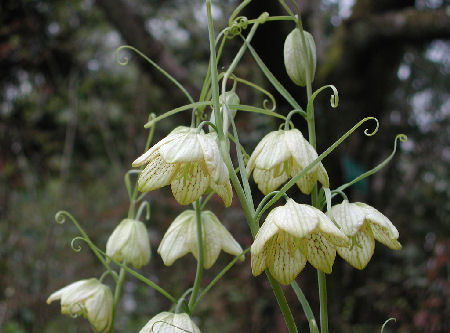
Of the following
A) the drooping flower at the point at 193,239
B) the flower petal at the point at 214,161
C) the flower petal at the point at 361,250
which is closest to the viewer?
the flower petal at the point at 214,161

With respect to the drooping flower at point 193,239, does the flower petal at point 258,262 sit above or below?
above

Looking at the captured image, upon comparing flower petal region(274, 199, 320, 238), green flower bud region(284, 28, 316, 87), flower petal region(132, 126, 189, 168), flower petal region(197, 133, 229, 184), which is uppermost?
green flower bud region(284, 28, 316, 87)

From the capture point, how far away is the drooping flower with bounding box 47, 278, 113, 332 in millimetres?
703

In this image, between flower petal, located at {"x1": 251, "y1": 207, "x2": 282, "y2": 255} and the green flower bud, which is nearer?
flower petal, located at {"x1": 251, "y1": 207, "x2": 282, "y2": 255}

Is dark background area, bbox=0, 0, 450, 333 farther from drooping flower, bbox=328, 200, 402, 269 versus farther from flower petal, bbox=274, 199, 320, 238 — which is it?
flower petal, bbox=274, 199, 320, 238

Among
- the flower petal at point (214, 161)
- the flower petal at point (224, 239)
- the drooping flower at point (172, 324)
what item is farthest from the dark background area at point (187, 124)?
the flower petal at point (214, 161)

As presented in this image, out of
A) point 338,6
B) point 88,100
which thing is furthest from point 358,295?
point 88,100

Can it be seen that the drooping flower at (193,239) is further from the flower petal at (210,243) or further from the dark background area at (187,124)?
the dark background area at (187,124)

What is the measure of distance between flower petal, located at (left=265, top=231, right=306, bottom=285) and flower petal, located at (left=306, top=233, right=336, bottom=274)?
1cm

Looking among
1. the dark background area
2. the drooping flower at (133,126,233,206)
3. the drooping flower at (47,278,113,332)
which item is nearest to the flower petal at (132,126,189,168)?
the drooping flower at (133,126,233,206)

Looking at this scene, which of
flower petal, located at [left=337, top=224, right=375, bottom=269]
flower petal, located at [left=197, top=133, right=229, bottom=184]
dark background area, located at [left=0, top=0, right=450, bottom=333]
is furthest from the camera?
dark background area, located at [left=0, top=0, right=450, bottom=333]

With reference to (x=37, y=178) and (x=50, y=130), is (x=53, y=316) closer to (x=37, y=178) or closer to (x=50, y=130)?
(x=37, y=178)

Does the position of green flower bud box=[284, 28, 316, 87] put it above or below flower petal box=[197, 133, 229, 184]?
above

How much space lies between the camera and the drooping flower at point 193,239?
0.70m
